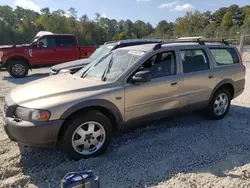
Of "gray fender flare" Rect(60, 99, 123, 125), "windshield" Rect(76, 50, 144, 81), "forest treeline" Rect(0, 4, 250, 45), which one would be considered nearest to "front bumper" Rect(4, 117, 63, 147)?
"gray fender flare" Rect(60, 99, 123, 125)

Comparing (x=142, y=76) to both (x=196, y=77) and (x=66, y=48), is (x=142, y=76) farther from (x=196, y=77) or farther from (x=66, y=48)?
(x=66, y=48)

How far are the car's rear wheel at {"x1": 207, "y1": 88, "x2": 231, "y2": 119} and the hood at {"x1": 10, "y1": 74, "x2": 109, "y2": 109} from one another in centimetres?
248

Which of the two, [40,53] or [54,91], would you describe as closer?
[54,91]

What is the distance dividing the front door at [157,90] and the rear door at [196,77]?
0.19 m

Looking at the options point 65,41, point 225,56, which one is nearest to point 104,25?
point 65,41

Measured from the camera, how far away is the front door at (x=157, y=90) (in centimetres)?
372

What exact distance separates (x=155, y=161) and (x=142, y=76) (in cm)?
124

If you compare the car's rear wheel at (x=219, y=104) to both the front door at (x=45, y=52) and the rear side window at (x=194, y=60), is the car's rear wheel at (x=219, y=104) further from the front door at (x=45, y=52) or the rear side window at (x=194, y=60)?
the front door at (x=45, y=52)

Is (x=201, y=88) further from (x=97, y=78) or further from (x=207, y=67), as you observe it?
(x=97, y=78)

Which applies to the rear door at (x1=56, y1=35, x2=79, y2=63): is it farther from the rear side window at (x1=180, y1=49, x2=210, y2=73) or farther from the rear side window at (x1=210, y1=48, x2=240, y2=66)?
the rear side window at (x1=180, y1=49, x2=210, y2=73)

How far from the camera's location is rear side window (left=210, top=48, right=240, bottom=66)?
4909 mm

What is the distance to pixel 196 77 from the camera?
4.45 meters

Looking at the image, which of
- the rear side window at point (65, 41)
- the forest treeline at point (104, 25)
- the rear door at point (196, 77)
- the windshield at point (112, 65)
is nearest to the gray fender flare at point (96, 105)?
the windshield at point (112, 65)

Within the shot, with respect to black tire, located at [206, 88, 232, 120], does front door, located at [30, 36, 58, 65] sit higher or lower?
higher
